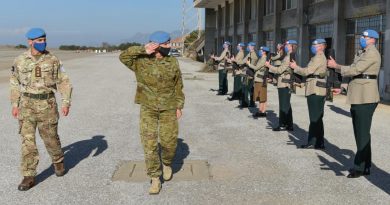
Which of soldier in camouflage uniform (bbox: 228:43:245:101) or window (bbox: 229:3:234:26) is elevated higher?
window (bbox: 229:3:234:26)

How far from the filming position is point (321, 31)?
19797mm

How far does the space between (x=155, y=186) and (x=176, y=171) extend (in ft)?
3.03

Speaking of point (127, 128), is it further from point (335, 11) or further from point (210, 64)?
point (210, 64)

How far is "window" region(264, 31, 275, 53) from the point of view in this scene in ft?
86.0

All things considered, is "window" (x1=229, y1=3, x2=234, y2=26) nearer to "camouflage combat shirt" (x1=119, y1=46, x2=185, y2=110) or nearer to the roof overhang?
the roof overhang

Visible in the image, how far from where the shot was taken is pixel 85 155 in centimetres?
720

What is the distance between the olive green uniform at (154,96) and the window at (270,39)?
21.3 meters

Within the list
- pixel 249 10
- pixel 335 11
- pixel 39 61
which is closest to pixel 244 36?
pixel 249 10

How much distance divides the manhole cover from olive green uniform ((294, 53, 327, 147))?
2.05 meters

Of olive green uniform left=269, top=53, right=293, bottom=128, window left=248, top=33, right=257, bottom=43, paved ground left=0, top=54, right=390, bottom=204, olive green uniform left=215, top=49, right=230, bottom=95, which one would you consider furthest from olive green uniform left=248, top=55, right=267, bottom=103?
window left=248, top=33, right=257, bottom=43

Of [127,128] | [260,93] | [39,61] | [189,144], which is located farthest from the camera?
[260,93]

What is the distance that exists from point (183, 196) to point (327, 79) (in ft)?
10.9

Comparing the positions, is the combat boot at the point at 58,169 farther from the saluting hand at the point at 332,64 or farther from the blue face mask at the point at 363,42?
the blue face mask at the point at 363,42

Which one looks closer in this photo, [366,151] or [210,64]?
[366,151]
